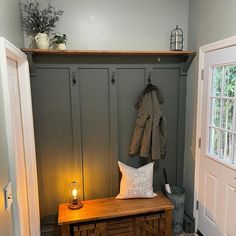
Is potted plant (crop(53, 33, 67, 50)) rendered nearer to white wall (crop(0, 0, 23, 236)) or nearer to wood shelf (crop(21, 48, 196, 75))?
wood shelf (crop(21, 48, 196, 75))

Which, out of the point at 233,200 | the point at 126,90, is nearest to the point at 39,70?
the point at 126,90

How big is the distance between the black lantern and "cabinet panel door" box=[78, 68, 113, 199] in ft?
2.65

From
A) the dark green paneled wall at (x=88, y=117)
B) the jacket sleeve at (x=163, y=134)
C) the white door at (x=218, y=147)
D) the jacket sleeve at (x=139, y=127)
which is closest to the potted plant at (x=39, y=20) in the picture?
the dark green paneled wall at (x=88, y=117)

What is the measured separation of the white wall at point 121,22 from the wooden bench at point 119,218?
1.71m

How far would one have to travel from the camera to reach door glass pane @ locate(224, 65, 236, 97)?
2.02m

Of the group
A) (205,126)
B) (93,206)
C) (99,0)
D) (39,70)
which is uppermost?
(99,0)

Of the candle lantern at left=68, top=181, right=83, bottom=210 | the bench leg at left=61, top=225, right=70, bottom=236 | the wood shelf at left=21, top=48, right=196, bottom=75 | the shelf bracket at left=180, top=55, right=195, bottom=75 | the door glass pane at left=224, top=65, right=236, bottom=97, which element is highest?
the wood shelf at left=21, top=48, right=196, bottom=75

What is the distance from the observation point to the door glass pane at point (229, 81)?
6.61ft

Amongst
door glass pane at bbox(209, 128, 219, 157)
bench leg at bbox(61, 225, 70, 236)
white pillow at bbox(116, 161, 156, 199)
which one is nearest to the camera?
bench leg at bbox(61, 225, 70, 236)

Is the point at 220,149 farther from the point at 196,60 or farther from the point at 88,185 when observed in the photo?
the point at 88,185

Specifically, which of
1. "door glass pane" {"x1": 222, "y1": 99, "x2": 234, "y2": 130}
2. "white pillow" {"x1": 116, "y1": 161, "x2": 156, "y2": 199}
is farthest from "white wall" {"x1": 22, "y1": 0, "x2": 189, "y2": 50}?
"white pillow" {"x1": 116, "y1": 161, "x2": 156, "y2": 199}

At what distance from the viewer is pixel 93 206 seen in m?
2.42

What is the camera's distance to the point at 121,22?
253cm

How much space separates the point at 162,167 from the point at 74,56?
1704 millimetres
